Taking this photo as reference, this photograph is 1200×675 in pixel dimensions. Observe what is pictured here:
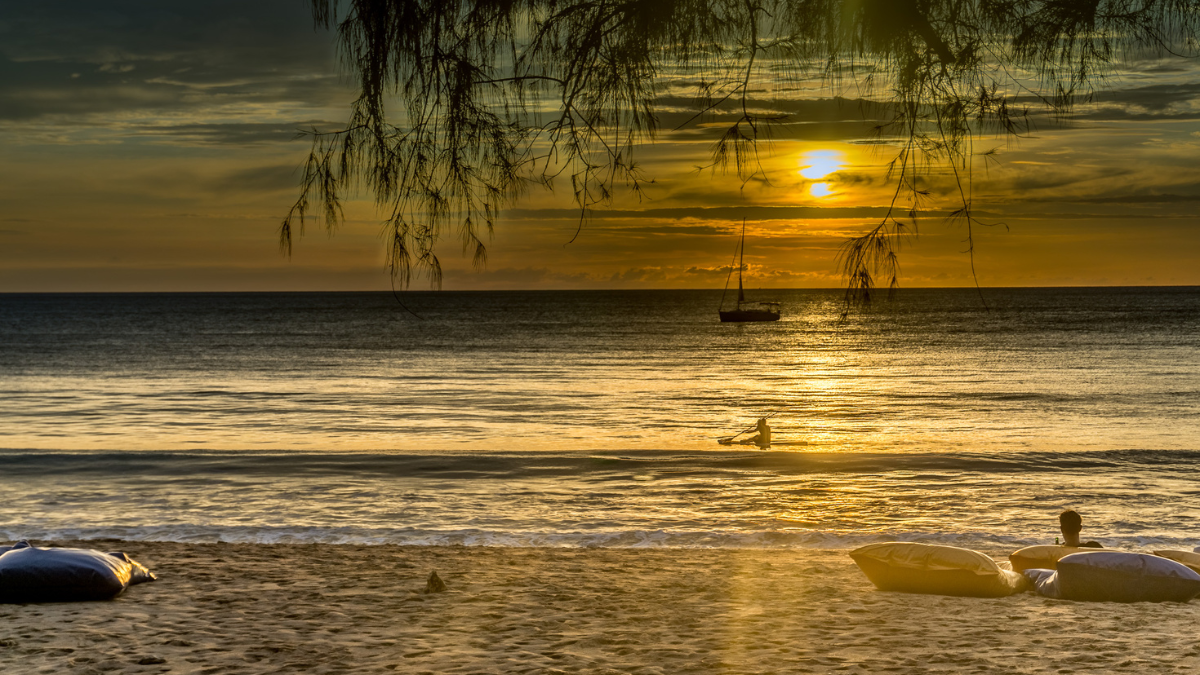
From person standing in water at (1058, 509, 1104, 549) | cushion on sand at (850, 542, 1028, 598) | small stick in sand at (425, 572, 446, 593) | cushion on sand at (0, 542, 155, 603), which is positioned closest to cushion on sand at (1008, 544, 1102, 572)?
person standing in water at (1058, 509, 1104, 549)

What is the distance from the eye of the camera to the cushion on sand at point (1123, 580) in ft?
26.6

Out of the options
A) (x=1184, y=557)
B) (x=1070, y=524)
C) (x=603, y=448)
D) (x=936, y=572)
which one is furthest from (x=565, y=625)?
(x=603, y=448)

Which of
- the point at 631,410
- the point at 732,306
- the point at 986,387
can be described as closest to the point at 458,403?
the point at 631,410

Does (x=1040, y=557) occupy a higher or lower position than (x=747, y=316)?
higher

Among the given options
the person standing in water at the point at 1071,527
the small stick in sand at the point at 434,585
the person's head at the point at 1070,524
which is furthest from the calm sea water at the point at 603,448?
the small stick in sand at the point at 434,585

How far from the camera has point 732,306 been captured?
125312 millimetres

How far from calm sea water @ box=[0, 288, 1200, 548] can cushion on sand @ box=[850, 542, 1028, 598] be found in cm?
296

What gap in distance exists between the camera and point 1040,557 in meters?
9.25

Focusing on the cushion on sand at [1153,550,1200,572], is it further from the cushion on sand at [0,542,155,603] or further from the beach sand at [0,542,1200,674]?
the cushion on sand at [0,542,155,603]

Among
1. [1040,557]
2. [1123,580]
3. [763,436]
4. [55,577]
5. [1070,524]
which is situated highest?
[1070,524]

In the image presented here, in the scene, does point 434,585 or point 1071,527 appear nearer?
point 434,585

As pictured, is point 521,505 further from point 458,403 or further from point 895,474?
point 458,403

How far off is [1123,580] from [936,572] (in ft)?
5.01

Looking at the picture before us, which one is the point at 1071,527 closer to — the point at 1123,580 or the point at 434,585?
the point at 1123,580
